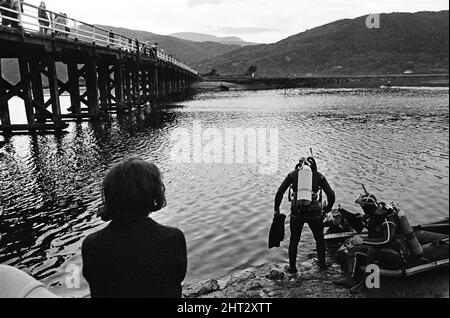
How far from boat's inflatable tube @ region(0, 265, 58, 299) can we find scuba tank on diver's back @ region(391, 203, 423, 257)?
5.55 m

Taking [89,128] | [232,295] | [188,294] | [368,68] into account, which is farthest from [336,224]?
[368,68]

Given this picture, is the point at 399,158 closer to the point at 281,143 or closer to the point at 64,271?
the point at 281,143

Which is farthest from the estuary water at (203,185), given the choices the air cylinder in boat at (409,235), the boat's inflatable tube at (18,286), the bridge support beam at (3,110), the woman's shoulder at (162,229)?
the boat's inflatable tube at (18,286)

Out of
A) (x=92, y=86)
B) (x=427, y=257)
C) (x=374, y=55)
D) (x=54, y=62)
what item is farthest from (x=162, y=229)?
(x=374, y=55)

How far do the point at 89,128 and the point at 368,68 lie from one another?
158 metres

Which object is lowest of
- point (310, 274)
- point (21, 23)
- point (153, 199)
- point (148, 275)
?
point (310, 274)

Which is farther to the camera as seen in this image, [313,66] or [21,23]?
[313,66]

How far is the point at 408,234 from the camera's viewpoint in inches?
249

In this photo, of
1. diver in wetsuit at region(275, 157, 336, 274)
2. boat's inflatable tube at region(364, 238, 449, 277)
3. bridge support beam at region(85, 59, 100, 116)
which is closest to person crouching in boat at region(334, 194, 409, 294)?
boat's inflatable tube at region(364, 238, 449, 277)

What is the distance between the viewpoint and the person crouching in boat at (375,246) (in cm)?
641

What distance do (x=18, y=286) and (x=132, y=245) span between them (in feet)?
2.68

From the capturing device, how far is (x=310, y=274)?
7.34m

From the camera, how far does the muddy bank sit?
20.7ft

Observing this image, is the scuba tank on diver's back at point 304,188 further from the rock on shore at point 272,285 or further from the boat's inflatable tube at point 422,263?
the boat's inflatable tube at point 422,263
